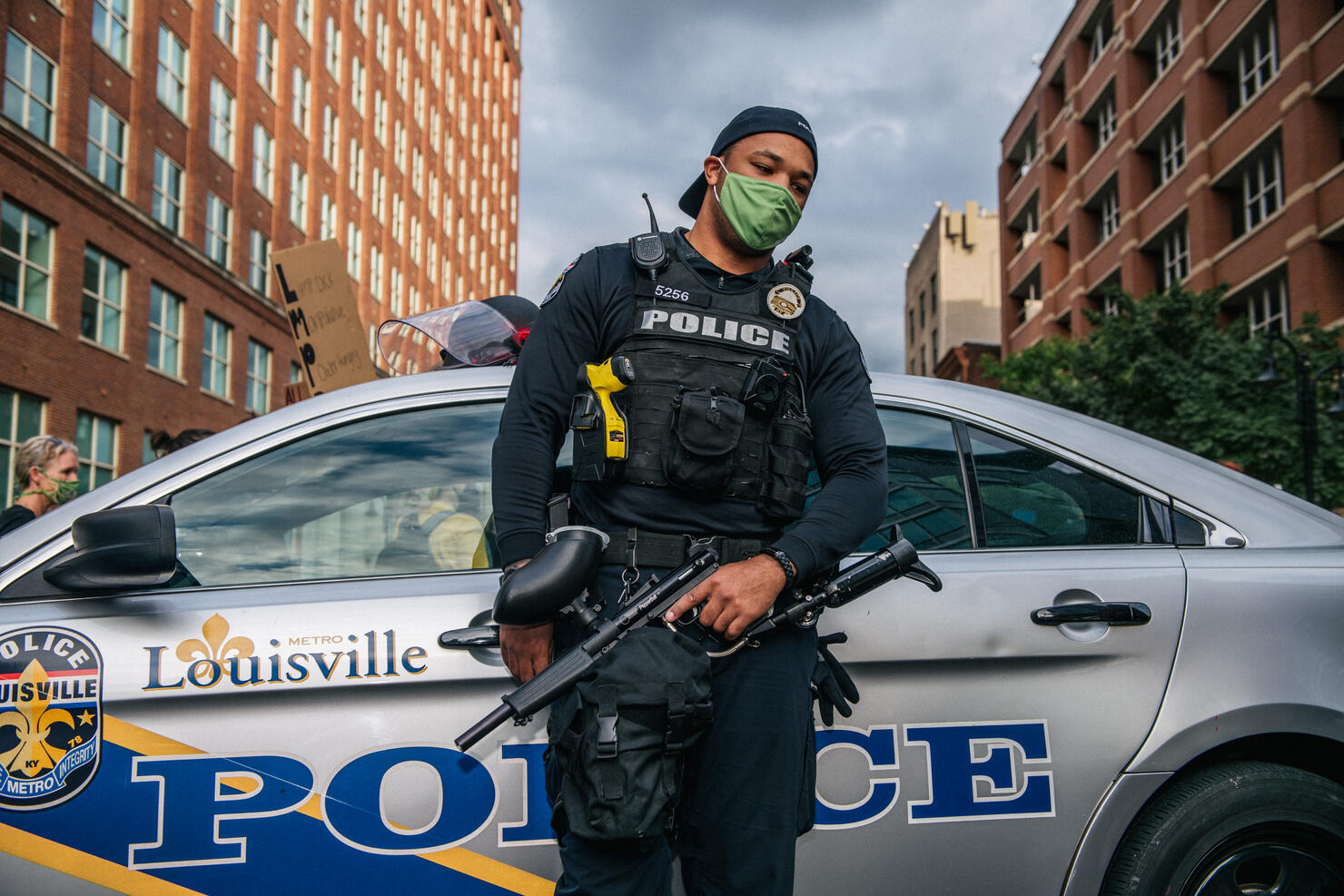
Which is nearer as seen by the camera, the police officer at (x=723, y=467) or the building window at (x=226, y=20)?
the police officer at (x=723, y=467)

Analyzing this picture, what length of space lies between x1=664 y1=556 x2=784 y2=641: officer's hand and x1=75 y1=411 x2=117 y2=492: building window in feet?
64.0

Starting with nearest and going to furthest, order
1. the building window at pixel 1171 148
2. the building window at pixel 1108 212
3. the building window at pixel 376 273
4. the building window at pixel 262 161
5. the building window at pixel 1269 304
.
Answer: the building window at pixel 1269 304, the building window at pixel 1171 148, the building window at pixel 262 161, the building window at pixel 1108 212, the building window at pixel 376 273

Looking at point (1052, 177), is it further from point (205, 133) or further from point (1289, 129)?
point (205, 133)

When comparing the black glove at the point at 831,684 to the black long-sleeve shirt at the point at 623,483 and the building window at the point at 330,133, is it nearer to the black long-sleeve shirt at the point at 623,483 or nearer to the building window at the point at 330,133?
the black long-sleeve shirt at the point at 623,483

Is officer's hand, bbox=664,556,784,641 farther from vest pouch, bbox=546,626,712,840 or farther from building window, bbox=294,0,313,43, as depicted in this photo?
building window, bbox=294,0,313,43

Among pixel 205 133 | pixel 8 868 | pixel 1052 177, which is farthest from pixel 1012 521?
pixel 1052 177

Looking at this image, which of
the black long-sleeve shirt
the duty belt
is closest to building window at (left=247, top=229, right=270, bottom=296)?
the black long-sleeve shirt

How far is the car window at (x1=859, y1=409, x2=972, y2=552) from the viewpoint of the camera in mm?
2414

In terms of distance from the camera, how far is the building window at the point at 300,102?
94.6 feet

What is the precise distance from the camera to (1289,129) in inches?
818

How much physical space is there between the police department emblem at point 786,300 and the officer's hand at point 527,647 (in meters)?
0.75

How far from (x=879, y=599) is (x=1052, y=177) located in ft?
121

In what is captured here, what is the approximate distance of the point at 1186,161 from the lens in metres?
25.2

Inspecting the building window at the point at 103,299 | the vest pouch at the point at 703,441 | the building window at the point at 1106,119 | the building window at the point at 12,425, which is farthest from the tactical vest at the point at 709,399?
the building window at the point at 1106,119
